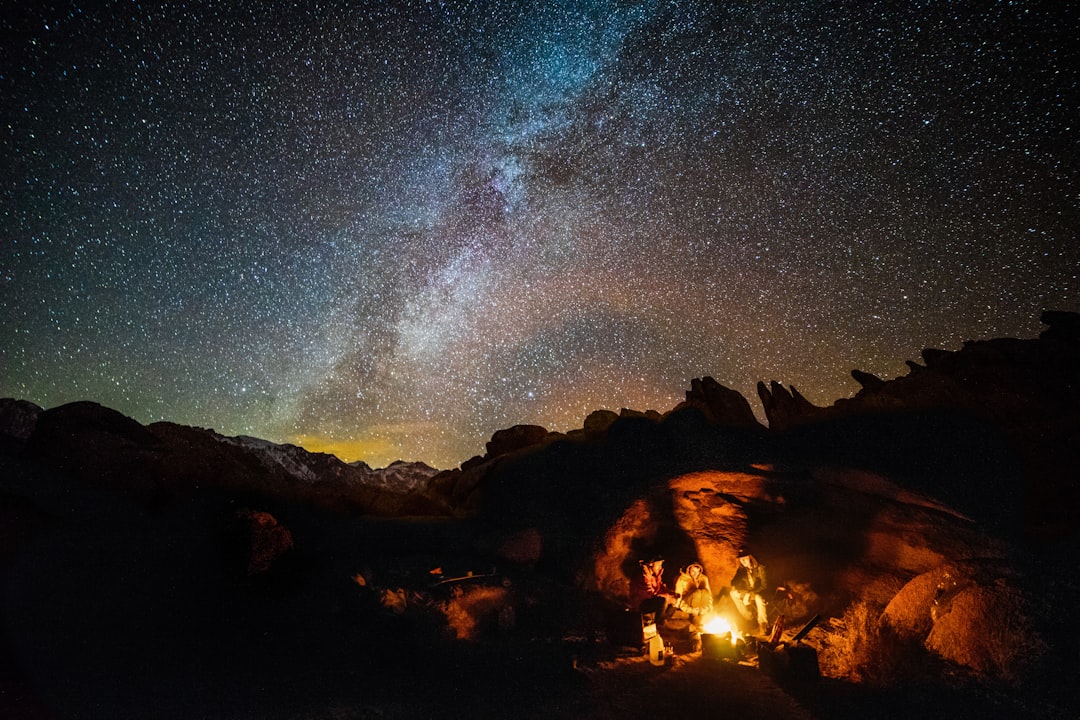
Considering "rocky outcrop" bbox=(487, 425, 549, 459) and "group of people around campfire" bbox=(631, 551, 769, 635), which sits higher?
"rocky outcrop" bbox=(487, 425, 549, 459)

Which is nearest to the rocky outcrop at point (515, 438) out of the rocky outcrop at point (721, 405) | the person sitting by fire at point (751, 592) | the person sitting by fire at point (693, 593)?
the rocky outcrop at point (721, 405)

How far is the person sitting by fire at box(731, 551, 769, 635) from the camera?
11.9 metres

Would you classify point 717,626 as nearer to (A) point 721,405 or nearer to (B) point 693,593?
(B) point 693,593

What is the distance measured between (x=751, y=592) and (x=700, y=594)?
4.49 feet

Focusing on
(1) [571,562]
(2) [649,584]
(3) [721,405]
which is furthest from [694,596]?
(3) [721,405]

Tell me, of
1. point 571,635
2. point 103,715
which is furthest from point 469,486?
point 103,715

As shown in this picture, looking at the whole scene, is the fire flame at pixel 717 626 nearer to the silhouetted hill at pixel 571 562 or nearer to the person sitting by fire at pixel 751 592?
the person sitting by fire at pixel 751 592

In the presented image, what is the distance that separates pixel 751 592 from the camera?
12.2 m

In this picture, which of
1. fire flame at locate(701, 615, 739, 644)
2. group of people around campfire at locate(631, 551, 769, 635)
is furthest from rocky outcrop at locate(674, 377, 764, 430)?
fire flame at locate(701, 615, 739, 644)

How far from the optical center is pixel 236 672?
376 inches

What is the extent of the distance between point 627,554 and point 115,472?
14.9 metres

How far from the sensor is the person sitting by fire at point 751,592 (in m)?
11.9

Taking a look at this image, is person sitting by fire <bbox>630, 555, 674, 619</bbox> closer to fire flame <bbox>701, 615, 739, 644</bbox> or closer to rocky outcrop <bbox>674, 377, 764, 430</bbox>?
fire flame <bbox>701, 615, 739, 644</bbox>

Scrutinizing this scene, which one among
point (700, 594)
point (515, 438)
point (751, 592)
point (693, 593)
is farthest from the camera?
point (515, 438)
